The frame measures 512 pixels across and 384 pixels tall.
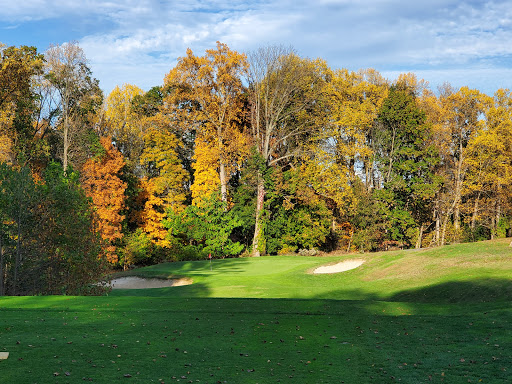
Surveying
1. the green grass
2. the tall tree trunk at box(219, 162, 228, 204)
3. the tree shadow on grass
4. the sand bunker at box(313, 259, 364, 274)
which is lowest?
the sand bunker at box(313, 259, 364, 274)

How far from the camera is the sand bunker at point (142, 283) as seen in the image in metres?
27.8

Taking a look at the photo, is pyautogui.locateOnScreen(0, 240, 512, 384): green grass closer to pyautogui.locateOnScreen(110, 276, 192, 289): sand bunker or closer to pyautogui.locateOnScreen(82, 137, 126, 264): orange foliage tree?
pyautogui.locateOnScreen(110, 276, 192, 289): sand bunker

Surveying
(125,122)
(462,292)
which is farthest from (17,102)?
(462,292)

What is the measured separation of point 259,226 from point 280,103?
1078cm

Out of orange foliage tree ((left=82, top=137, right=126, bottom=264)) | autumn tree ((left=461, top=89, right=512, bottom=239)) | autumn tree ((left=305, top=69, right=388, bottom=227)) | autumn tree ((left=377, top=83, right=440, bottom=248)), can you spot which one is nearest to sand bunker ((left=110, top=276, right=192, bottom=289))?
orange foliage tree ((left=82, top=137, right=126, bottom=264))

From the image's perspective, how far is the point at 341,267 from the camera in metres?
27.5

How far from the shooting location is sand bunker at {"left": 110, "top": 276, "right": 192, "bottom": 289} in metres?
27.8

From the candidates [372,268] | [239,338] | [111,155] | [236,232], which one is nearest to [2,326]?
[239,338]

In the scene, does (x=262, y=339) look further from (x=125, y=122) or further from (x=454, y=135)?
(x=125, y=122)

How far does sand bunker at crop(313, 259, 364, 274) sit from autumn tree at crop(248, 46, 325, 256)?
15.5 m

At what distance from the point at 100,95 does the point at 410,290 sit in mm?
34004

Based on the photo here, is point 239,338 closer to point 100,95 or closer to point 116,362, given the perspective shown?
point 116,362

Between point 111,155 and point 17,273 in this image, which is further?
point 111,155

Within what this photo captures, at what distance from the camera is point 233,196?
46.2 m
